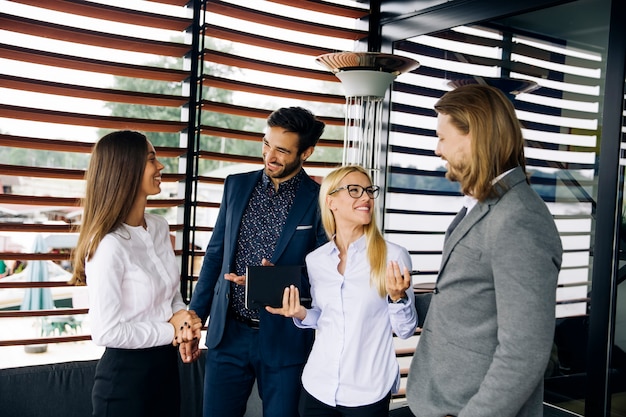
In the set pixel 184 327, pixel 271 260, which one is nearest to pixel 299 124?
pixel 271 260

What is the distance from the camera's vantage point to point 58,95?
3221 millimetres

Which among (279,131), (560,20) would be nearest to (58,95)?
(279,131)

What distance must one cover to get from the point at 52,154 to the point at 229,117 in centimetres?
106

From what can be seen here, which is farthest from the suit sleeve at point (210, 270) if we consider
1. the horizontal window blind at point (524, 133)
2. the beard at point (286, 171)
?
the horizontal window blind at point (524, 133)

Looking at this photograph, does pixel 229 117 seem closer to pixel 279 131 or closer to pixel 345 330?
pixel 279 131

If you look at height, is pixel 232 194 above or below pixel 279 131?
below

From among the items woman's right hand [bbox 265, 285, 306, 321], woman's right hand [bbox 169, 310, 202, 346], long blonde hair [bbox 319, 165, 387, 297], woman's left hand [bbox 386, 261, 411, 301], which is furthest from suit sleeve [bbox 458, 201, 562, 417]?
woman's right hand [bbox 169, 310, 202, 346]

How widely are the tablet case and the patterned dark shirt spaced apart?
0.38 meters

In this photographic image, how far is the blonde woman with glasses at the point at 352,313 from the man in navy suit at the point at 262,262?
28cm

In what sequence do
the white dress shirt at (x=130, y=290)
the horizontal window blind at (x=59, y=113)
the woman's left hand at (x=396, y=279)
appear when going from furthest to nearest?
the horizontal window blind at (x=59, y=113)
the white dress shirt at (x=130, y=290)
the woman's left hand at (x=396, y=279)

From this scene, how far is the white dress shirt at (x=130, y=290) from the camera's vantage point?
6.54ft

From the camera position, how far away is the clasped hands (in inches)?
85.5

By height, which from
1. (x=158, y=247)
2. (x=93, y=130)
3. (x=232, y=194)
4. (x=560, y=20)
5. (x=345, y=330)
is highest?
(x=560, y=20)

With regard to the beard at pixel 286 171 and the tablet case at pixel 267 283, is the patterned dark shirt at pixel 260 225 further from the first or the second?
the tablet case at pixel 267 283
